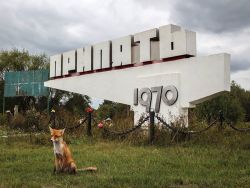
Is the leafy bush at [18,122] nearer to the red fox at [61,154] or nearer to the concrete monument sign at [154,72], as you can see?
the concrete monument sign at [154,72]

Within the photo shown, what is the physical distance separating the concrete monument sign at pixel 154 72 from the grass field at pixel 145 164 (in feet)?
6.11

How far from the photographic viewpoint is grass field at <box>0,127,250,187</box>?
7.11 meters

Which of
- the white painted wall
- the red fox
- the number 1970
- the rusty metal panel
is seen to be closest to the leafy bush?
the white painted wall

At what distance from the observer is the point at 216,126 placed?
15812mm

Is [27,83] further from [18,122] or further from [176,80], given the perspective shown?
[176,80]

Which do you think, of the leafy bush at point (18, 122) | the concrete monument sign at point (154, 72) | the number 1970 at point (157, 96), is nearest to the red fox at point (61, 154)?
the concrete monument sign at point (154, 72)

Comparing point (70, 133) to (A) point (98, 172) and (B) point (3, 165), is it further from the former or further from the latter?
(A) point (98, 172)

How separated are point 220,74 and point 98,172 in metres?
7.20

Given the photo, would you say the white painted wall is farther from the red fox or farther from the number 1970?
the red fox

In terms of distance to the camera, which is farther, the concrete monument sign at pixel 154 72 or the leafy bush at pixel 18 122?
the leafy bush at pixel 18 122

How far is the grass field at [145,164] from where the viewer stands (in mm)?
7105

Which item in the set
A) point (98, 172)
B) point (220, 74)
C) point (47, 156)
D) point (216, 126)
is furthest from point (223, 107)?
point (98, 172)

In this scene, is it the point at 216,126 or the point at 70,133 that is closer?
the point at 216,126

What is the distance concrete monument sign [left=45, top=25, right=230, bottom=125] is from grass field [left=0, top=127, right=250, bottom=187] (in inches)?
73.3
